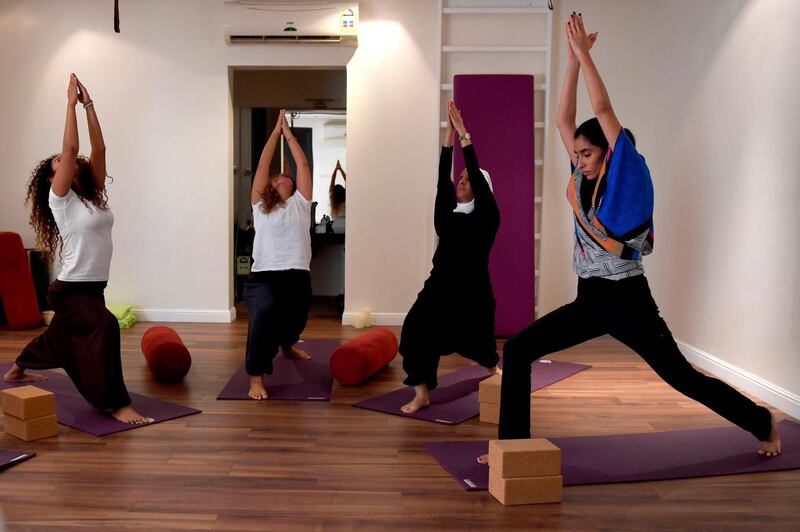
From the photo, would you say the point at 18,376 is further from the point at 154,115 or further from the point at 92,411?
the point at 154,115

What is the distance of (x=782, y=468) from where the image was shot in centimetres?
317

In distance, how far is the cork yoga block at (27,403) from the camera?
3.43m

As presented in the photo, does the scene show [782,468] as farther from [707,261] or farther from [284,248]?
[284,248]

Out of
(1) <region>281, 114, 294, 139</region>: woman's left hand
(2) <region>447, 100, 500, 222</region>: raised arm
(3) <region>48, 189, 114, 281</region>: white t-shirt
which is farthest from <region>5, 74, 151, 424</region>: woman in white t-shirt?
(2) <region>447, 100, 500, 222</region>: raised arm

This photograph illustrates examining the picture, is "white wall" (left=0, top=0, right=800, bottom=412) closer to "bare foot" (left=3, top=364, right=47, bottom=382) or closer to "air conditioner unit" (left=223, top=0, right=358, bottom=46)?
"air conditioner unit" (left=223, top=0, right=358, bottom=46)

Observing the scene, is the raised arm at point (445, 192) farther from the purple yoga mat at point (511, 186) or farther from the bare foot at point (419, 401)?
the purple yoga mat at point (511, 186)

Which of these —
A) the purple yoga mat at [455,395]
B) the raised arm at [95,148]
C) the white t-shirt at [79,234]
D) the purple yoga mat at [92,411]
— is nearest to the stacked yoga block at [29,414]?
the purple yoga mat at [92,411]

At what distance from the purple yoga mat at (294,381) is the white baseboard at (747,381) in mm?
2336

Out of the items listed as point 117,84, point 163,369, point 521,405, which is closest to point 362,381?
point 163,369

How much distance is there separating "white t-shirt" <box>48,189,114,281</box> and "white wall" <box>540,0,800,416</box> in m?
3.43

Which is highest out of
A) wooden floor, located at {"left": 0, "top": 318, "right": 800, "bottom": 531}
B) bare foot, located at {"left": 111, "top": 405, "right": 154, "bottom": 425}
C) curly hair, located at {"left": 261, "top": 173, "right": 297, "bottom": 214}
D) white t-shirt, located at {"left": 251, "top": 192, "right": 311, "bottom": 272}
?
curly hair, located at {"left": 261, "top": 173, "right": 297, "bottom": 214}

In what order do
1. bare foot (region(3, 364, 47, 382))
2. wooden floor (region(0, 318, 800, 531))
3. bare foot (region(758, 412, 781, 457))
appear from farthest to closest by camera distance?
bare foot (region(3, 364, 47, 382))
bare foot (region(758, 412, 781, 457))
wooden floor (region(0, 318, 800, 531))

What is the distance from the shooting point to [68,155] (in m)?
3.61

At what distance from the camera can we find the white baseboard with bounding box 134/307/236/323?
6.72 meters
